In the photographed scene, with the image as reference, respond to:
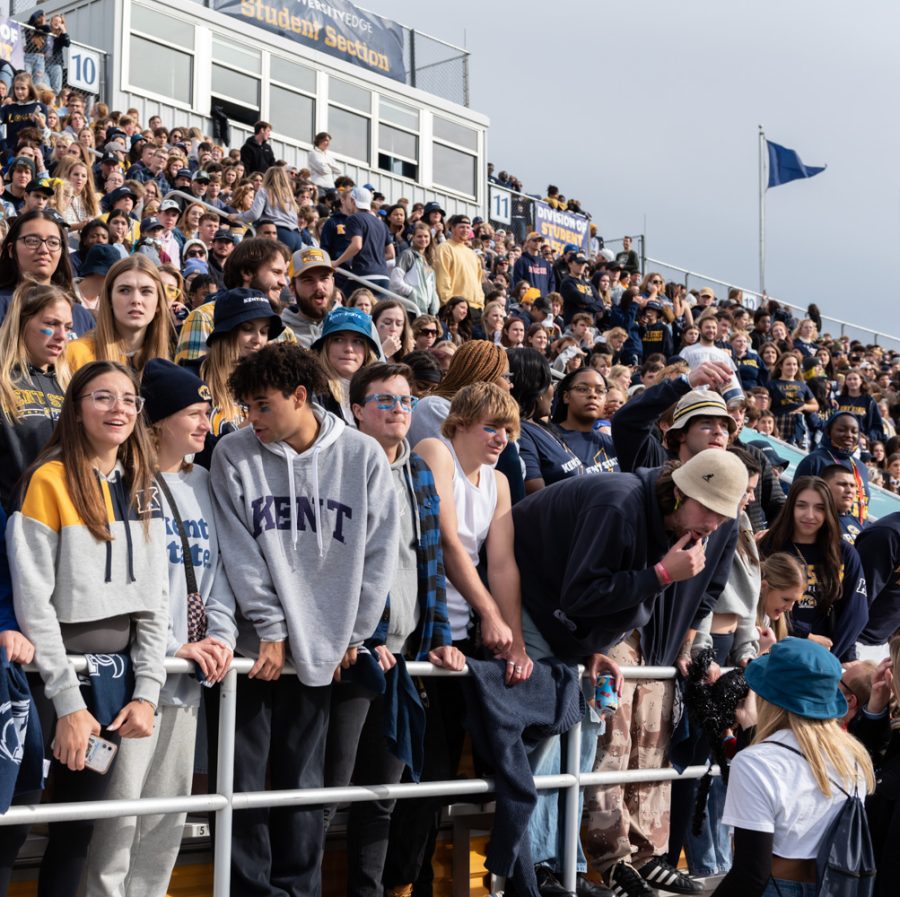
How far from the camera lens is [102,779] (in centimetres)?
396

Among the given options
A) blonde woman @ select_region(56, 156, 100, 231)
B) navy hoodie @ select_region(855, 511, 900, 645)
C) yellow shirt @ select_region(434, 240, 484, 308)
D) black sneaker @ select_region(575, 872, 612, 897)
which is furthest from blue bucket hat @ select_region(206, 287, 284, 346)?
yellow shirt @ select_region(434, 240, 484, 308)

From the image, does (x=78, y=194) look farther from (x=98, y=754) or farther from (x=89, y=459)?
(x=98, y=754)

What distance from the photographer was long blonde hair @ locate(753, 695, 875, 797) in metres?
4.06

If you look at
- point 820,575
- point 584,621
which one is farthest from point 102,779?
point 820,575

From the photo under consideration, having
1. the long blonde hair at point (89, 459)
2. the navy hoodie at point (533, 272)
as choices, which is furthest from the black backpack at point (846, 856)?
the navy hoodie at point (533, 272)

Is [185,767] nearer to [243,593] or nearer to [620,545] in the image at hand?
[243,593]

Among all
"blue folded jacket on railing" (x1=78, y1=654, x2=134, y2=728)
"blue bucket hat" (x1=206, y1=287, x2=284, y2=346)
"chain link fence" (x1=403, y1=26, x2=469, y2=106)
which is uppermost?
"chain link fence" (x1=403, y1=26, x2=469, y2=106)

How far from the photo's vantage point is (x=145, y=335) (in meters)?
5.73

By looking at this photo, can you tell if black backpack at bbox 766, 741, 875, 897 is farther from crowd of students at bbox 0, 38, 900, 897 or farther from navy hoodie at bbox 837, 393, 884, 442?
navy hoodie at bbox 837, 393, 884, 442

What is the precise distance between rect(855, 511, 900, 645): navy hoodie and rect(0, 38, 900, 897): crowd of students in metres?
0.76

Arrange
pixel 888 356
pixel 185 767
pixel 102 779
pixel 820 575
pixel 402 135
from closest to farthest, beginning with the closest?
pixel 102 779 → pixel 185 767 → pixel 820 575 → pixel 888 356 → pixel 402 135

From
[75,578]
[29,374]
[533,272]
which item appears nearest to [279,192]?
[533,272]

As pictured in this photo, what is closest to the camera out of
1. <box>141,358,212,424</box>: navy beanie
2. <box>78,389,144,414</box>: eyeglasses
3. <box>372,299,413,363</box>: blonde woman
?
<box>78,389,144,414</box>: eyeglasses

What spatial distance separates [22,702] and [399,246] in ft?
38.2
